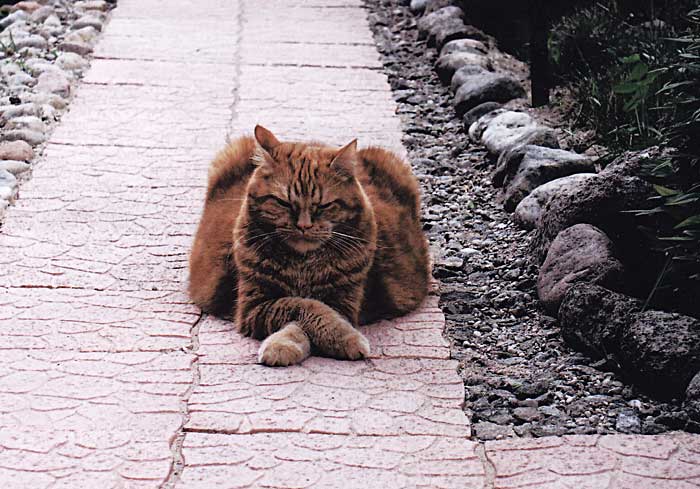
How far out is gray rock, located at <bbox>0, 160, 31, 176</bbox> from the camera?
6984 millimetres

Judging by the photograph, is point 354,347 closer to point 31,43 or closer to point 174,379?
A: point 174,379

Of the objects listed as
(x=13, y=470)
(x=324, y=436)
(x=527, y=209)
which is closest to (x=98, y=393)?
(x=13, y=470)

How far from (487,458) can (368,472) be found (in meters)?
0.47

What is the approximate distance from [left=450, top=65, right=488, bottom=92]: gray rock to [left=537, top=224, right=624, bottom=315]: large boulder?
133 inches

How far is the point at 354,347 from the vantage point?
486 cm

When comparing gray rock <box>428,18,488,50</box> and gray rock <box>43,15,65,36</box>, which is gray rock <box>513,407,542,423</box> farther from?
gray rock <box>43,15,65,36</box>

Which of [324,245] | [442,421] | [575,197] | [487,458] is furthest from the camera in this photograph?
[575,197]

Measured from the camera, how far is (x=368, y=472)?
13.1 feet

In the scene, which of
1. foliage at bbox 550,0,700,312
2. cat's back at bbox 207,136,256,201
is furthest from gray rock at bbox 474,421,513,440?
cat's back at bbox 207,136,256,201

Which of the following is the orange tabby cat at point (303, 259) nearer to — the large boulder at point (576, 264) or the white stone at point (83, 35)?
the large boulder at point (576, 264)

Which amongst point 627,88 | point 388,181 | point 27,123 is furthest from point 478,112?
point 27,123

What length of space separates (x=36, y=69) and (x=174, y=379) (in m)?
4.80

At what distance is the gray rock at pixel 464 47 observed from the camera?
9.34m

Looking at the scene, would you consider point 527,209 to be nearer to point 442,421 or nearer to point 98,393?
point 442,421
